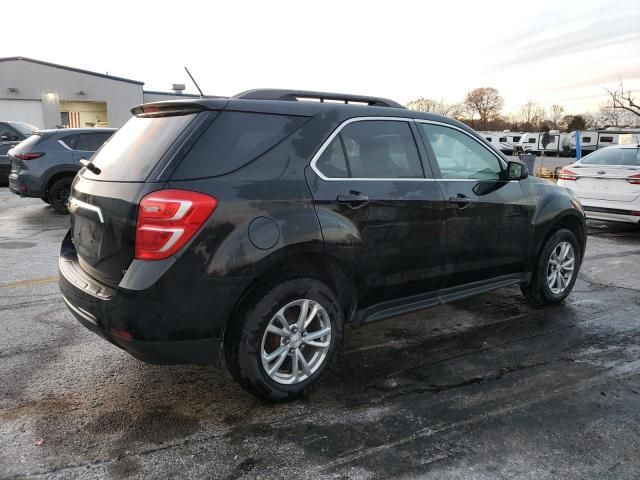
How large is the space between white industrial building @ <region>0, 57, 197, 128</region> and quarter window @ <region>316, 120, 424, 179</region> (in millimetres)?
32717

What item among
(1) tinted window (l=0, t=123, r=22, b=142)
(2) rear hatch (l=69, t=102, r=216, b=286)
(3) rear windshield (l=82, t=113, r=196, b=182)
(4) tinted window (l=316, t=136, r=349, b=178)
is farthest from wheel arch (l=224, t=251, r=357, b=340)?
(1) tinted window (l=0, t=123, r=22, b=142)

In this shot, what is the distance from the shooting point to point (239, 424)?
2906 mm

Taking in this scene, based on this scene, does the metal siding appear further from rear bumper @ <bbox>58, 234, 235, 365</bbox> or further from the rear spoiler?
rear bumper @ <bbox>58, 234, 235, 365</bbox>

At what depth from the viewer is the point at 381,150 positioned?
11.7 feet

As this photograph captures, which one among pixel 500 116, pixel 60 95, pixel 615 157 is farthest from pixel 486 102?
pixel 615 157

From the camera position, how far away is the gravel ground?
8.41ft

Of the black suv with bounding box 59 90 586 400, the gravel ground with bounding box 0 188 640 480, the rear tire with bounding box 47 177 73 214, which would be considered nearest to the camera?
the gravel ground with bounding box 0 188 640 480

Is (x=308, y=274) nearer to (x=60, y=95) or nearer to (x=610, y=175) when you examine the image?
(x=610, y=175)

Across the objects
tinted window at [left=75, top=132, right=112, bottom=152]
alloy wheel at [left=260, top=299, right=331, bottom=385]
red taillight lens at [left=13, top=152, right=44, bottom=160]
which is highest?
tinted window at [left=75, top=132, right=112, bottom=152]

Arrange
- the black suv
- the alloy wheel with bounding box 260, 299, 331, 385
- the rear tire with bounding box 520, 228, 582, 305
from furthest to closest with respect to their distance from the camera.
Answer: the rear tire with bounding box 520, 228, 582, 305 → the alloy wheel with bounding box 260, 299, 331, 385 → the black suv

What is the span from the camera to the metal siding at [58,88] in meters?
32.8

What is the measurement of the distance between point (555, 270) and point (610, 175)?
4708mm

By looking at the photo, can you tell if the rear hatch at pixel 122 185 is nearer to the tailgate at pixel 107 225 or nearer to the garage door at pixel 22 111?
the tailgate at pixel 107 225

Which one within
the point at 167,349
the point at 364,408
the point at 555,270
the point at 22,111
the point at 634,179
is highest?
the point at 22,111
